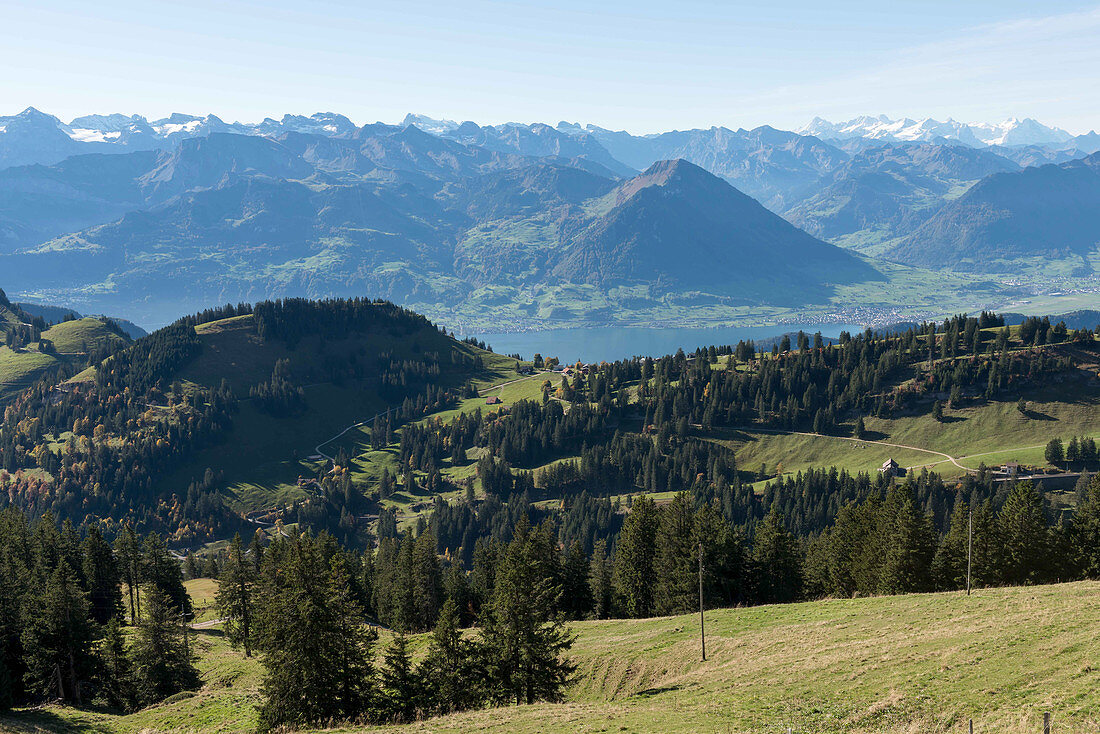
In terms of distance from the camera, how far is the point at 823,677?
140 ft

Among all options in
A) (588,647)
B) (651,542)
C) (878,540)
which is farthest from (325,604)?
(878,540)

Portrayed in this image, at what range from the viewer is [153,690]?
67500mm

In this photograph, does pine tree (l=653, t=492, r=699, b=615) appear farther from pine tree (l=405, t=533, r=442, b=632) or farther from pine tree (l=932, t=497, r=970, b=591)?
pine tree (l=405, t=533, r=442, b=632)

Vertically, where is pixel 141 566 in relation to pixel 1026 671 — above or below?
below

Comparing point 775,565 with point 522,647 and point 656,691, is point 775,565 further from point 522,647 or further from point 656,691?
point 522,647

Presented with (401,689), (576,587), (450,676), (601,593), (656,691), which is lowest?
(601,593)

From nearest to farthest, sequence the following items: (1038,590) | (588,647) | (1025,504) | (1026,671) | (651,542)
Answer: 1. (1026,671)
2. (1038,590)
3. (588,647)
4. (1025,504)
5. (651,542)

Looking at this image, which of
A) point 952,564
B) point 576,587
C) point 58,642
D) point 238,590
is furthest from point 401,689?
point 952,564

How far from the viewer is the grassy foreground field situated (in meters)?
35.0

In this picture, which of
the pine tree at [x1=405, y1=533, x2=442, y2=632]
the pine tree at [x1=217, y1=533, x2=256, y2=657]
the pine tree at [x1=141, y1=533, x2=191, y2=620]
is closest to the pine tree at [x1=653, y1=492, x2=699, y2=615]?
the pine tree at [x1=405, y1=533, x2=442, y2=632]

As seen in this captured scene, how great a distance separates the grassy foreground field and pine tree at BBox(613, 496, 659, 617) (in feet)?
77.1

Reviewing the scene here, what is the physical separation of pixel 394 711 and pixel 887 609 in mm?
38933

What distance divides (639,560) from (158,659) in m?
54.5

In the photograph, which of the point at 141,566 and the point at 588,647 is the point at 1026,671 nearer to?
the point at 588,647
